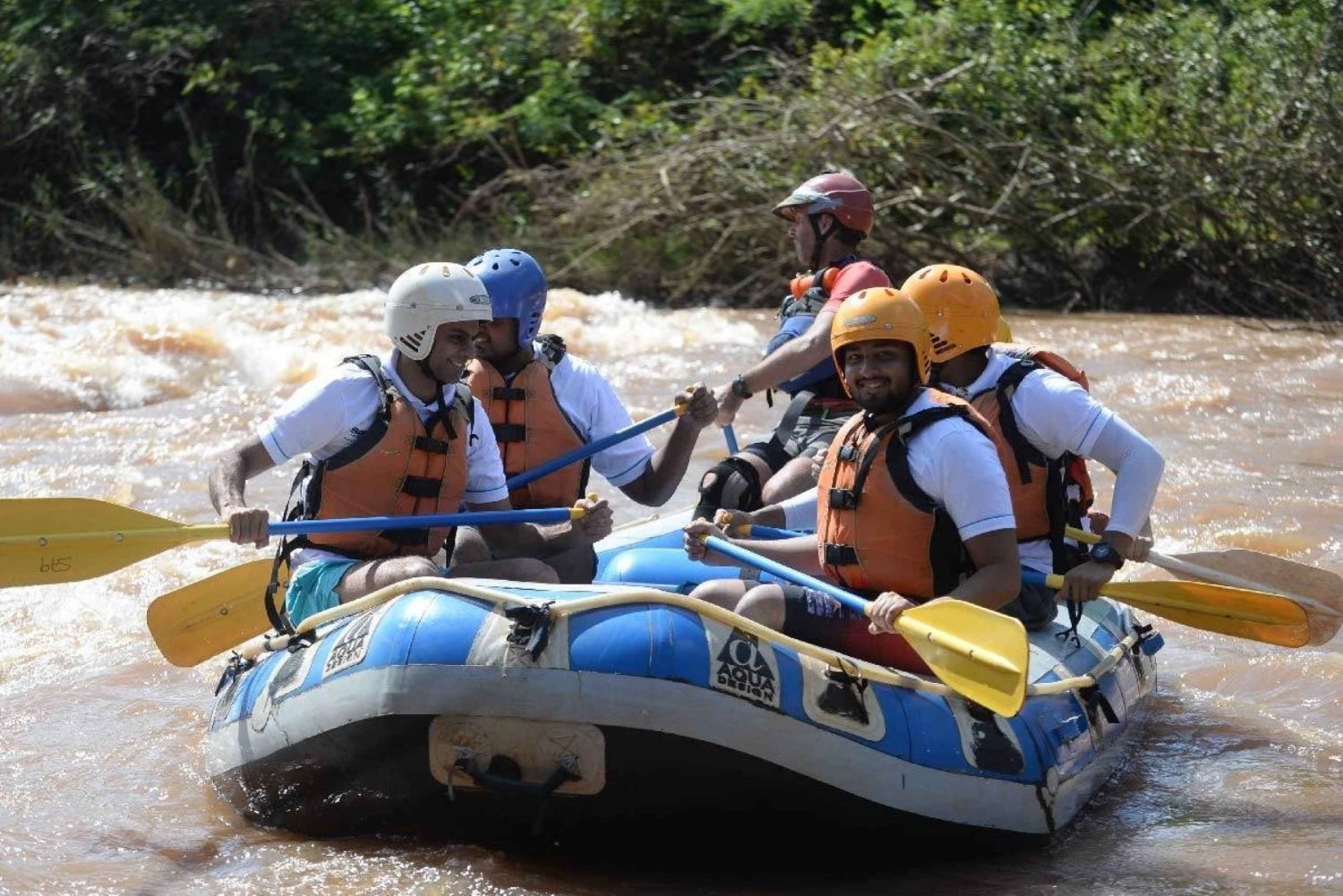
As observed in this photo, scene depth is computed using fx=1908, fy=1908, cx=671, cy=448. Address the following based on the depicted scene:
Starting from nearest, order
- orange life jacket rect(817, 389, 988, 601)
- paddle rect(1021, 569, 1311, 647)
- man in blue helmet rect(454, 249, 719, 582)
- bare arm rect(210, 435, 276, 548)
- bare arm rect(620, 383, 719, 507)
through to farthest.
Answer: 1. orange life jacket rect(817, 389, 988, 601)
2. bare arm rect(210, 435, 276, 548)
3. paddle rect(1021, 569, 1311, 647)
4. man in blue helmet rect(454, 249, 719, 582)
5. bare arm rect(620, 383, 719, 507)

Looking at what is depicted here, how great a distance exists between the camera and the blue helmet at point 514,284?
200 inches

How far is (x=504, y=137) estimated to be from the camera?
1513 cm

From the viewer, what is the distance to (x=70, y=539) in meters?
4.91

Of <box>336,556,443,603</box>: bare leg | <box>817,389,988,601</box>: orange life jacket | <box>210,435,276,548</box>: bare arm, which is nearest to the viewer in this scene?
<box>817,389,988,601</box>: orange life jacket

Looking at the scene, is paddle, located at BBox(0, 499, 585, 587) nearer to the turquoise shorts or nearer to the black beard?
the turquoise shorts

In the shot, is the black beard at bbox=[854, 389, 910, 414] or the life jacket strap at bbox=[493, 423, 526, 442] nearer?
the black beard at bbox=[854, 389, 910, 414]

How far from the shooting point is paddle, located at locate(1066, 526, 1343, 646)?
518cm

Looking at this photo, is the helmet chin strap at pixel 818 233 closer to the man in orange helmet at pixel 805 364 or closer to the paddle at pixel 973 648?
the man in orange helmet at pixel 805 364

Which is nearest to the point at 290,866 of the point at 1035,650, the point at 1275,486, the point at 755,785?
the point at 755,785

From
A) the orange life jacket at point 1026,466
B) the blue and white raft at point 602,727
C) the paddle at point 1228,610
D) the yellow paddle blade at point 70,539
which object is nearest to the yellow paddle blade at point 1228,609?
the paddle at point 1228,610

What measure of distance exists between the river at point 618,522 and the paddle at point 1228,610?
0.40 metres

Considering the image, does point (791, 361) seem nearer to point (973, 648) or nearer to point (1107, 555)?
point (1107, 555)

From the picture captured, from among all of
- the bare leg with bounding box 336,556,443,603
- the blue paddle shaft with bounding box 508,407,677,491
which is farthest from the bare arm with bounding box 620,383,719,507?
the bare leg with bounding box 336,556,443,603

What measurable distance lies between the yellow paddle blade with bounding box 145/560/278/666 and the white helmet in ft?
2.28
